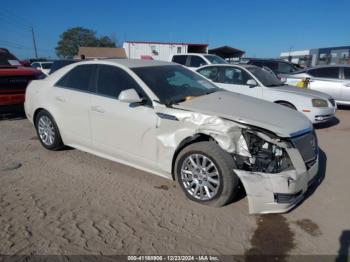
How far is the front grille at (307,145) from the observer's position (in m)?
3.42

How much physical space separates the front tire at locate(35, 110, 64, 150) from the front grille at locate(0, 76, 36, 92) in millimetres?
2530

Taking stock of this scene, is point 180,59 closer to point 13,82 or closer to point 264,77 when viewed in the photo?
point 264,77

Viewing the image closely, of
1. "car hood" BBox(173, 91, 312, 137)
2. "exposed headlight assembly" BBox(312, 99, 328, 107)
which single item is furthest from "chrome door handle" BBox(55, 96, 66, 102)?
"exposed headlight assembly" BBox(312, 99, 328, 107)

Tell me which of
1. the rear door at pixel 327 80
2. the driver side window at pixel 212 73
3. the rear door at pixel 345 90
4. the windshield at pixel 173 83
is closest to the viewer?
the windshield at pixel 173 83

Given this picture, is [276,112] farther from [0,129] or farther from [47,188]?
[0,129]

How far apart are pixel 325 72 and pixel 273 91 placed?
429 centimetres

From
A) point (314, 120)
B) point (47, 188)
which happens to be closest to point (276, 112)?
point (47, 188)

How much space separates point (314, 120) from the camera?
24.0 feet

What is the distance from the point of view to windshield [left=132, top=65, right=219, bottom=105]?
158 inches

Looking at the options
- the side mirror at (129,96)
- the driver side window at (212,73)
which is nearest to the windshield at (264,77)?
the driver side window at (212,73)

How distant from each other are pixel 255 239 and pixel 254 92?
5353 millimetres

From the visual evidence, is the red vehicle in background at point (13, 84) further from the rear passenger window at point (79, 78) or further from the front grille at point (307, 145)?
the front grille at point (307, 145)

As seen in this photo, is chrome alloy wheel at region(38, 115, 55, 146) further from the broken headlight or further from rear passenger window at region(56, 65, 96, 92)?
the broken headlight

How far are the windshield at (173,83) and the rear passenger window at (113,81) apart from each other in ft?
0.53
